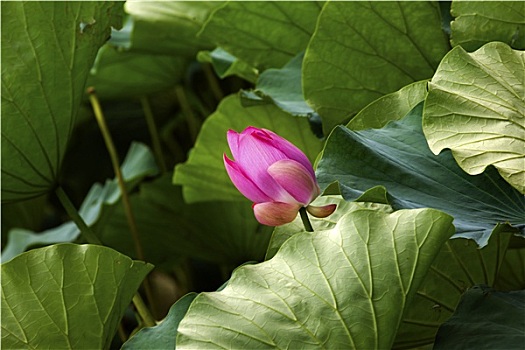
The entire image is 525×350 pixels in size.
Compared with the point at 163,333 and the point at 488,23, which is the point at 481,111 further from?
the point at 163,333

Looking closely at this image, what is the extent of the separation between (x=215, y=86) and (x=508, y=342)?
1019 mm

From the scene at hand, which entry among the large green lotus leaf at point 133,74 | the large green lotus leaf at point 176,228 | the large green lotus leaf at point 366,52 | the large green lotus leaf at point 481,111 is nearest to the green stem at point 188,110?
the large green lotus leaf at point 133,74

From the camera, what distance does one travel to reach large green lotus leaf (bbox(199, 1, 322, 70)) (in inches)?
34.1

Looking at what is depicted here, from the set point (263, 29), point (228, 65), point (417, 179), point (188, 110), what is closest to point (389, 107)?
point (417, 179)

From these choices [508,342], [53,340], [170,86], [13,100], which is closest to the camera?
[508,342]

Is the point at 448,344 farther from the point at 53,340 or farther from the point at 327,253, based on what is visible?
the point at 53,340

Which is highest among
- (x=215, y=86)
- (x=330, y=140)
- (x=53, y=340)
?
(x=330, y=140)

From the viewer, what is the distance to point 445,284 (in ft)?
2.10

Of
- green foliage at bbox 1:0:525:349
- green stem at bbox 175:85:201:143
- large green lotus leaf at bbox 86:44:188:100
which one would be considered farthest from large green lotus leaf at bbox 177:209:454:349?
green stem at bbox 175:85:201:143

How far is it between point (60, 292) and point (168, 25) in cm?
52

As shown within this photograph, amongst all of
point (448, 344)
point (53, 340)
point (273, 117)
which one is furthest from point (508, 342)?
point (273, 117)

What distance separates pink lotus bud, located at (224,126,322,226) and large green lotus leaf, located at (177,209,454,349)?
0.19ft

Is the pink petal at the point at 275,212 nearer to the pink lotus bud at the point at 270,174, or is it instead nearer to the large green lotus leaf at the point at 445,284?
the pink lotus bud at the point at 270,174

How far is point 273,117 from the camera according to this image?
0.92 meters
